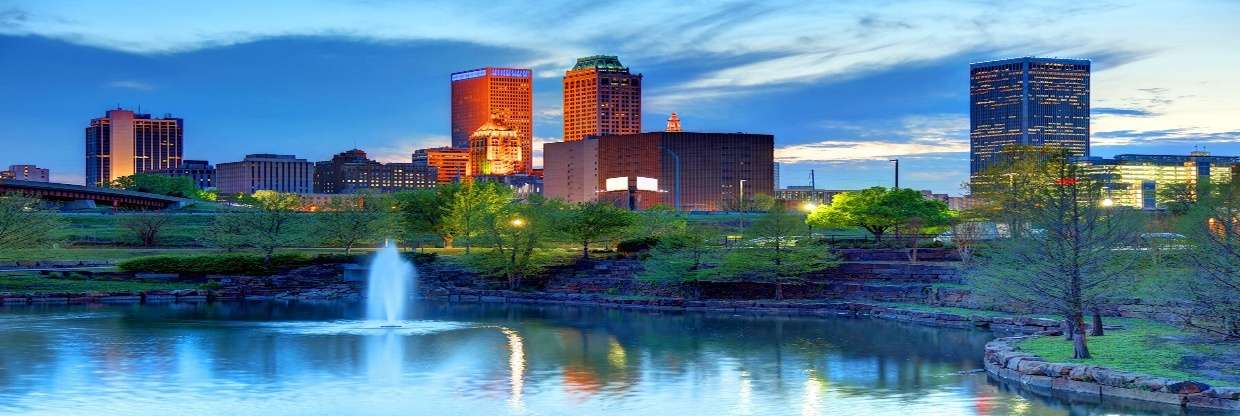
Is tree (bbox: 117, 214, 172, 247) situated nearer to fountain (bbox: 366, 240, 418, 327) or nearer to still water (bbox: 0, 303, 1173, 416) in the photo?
fountain (bbox: 366, 240, 418, 327)

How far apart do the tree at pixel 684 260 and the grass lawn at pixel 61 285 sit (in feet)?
98.5

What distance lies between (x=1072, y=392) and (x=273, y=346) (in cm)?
Answer: 2997

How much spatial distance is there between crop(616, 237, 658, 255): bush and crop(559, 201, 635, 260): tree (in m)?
2.47

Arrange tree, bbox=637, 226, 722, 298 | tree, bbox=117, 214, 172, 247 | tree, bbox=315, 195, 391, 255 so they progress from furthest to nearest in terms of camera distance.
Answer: tree, bbox=117, 214, 172, 247, tree, bbox=315, 195, 391, 255, tree, bbox=637, 226, 722, 298

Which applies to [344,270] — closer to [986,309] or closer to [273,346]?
[273,346]

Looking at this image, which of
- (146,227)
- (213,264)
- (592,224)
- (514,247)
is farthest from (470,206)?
(146,227)

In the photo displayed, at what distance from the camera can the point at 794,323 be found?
6150 cm

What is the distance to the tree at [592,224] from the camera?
92.1 m

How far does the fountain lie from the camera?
2800 inches

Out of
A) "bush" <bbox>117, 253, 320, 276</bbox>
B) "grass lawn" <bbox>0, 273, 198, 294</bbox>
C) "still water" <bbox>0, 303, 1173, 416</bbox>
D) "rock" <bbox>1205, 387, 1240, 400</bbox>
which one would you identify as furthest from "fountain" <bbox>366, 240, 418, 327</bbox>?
"rock" <bbox>1205, 387, 1240, 400</bbox>

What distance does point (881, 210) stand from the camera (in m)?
90.4

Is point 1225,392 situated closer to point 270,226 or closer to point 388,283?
point 388,283

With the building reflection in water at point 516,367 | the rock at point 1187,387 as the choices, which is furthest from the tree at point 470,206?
the rock at point 1187,387

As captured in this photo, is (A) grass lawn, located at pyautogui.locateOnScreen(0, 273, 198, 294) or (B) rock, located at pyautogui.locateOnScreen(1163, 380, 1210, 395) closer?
(B) rock, located at pyautogui.locateOnScreen(1163, 380, 1210, 395)
